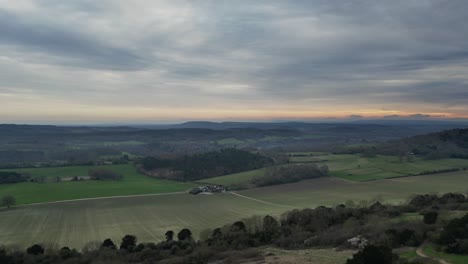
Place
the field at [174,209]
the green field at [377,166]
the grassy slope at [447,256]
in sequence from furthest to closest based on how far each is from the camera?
1. the green field at [377,166]
2. the field at [174,209]
3. the grassy slope at [447,256]

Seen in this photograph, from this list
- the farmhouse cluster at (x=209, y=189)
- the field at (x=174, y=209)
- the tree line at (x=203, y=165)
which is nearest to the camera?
the field at (x=174, y=209)

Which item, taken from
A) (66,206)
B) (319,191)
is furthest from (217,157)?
(66,206)

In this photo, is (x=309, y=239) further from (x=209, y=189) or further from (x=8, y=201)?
(x=8, y=201)

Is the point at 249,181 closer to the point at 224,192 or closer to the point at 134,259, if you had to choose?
the point at 224,192

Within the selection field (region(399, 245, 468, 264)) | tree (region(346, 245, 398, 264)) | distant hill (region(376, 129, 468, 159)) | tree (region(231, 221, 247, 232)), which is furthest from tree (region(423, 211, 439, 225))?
distant hill (region(376, 129, 468, 159))

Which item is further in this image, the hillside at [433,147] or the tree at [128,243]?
the hillside at [433,147]

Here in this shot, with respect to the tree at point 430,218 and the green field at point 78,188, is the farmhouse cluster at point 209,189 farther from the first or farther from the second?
the tree at point 430,218

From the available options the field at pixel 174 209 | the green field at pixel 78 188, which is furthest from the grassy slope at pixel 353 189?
the green field at pixel 78 188

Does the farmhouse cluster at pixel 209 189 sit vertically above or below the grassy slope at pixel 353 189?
below
